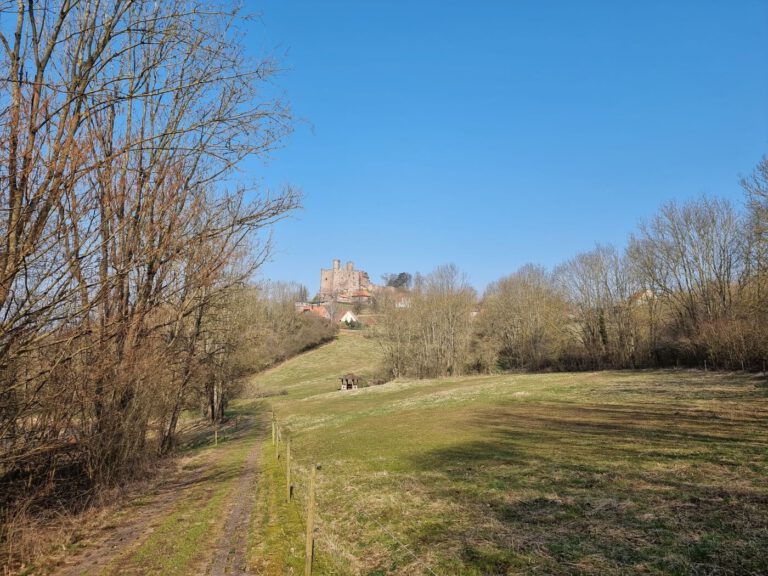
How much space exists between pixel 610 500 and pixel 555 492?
1192 millimetres

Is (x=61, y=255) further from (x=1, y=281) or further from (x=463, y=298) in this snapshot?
(x=463, y=298)

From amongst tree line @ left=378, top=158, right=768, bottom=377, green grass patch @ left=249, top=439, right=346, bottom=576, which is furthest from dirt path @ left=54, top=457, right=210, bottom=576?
tree line @ left=378, top=158, right=768, bottom=377

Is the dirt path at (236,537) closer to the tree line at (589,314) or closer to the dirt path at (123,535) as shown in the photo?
the dirt path at (123,535)

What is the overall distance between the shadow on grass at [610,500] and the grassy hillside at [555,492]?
0.10 ft

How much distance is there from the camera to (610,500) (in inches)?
332

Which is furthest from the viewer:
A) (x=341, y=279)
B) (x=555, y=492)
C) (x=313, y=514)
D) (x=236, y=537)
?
(x=341, y=279)

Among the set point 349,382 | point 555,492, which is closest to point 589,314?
point 349,382

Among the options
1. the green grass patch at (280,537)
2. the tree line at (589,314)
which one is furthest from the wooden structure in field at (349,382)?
the green grass patch at (280,537)

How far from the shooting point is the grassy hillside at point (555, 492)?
21.1 ft

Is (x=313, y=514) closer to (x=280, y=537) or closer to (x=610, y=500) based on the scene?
(x=280, y=537)

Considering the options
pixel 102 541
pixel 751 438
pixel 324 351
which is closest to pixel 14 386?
pixel 102 541

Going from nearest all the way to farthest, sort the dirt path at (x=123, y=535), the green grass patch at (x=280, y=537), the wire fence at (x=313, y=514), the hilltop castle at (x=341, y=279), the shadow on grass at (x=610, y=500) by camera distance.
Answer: the shadow on grass at (x=610, y=500) → the wire fence at (x=313, y=514) → the green grass patch at (x=280, y=537) → the dirt path at (x=123, y=535) → the hilltop castle at (x=341, y=279)

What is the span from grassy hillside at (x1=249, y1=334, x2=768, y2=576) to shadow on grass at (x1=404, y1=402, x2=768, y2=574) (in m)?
0.03

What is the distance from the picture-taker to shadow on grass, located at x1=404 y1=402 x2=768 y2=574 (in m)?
6.16
